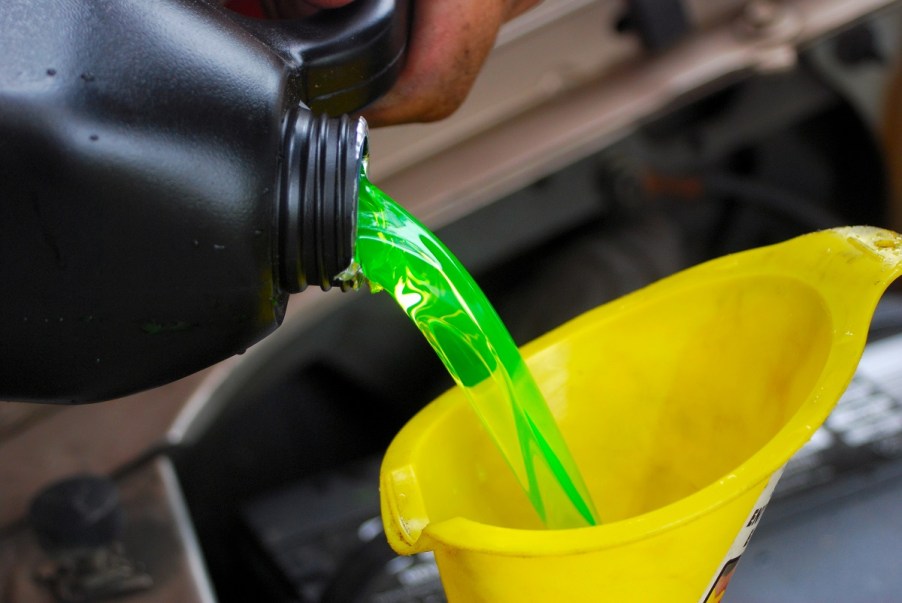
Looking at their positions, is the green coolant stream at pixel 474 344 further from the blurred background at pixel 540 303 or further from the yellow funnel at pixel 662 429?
the blurred background at pixel 540 303

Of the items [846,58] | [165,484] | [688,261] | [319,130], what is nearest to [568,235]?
[688,261]

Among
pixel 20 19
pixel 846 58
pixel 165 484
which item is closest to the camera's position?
pixel 20 19

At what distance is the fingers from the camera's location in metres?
0.57

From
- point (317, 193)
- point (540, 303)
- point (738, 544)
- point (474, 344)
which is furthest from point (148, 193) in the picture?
point (540, 303)

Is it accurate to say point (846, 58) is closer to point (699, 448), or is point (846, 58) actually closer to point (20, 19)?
point (699, 448)

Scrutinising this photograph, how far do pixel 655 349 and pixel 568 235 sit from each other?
58 cm

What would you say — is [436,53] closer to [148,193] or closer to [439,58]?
[439,58]

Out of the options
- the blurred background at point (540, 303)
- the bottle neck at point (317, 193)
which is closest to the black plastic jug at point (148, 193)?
the bottle neck at point (317, 193)

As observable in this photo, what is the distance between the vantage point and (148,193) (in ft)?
1.24

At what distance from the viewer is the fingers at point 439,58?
57 centimetres

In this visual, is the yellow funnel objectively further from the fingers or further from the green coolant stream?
the fingers

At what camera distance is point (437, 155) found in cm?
95

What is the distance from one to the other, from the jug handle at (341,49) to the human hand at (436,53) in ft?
0.08

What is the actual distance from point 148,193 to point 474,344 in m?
0.18
